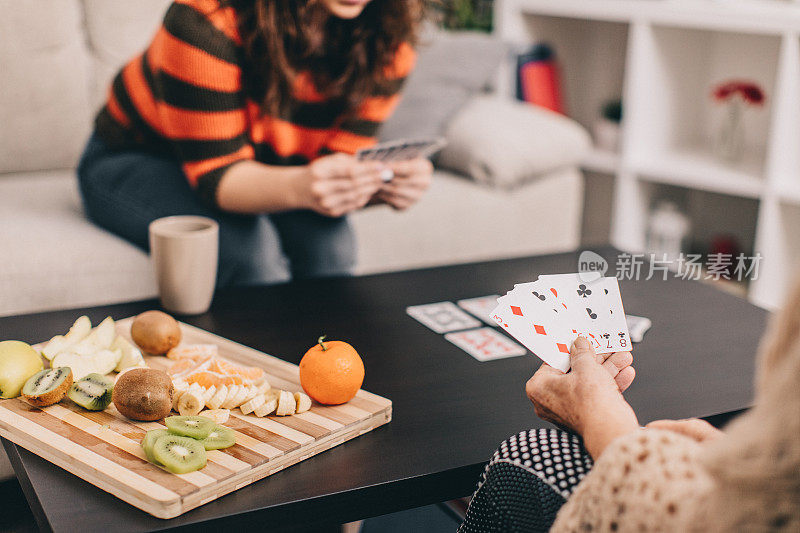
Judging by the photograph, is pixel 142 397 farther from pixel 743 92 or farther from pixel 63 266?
pixel 743 92

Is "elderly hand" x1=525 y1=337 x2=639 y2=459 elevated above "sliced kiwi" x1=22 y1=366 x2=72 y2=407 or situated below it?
above

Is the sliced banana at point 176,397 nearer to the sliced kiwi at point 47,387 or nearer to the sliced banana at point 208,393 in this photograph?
the sliced banana at point 208,393

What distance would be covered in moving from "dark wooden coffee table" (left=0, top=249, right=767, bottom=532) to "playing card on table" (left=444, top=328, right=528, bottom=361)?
0.06 ft

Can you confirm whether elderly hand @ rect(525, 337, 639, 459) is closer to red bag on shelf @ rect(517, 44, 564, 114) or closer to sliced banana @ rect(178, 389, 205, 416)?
sliced banana @ rect(178, 389, 205, 416)

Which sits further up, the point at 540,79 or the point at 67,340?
the point at 540,79

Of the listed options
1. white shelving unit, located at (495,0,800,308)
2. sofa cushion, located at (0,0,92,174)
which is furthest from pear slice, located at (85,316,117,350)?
white shelving unit, located at (495,0,800,308)

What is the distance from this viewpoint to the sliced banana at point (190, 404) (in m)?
0.96

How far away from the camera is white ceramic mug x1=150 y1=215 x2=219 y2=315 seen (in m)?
1.32

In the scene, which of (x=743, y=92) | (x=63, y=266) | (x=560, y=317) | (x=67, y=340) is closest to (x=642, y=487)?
(x=560, y=317)


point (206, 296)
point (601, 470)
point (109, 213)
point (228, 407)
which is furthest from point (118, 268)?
point (601, 470)

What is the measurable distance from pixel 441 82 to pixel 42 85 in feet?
3.55

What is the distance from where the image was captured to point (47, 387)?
3.17ft

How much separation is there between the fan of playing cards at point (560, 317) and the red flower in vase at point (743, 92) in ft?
6.59

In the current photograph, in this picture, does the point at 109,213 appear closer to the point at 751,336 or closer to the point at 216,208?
the point at 216,208
